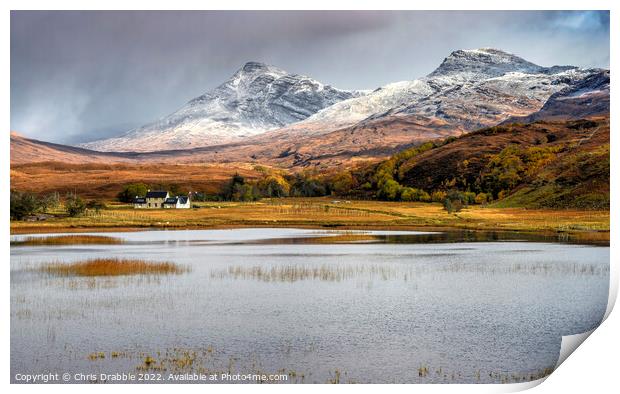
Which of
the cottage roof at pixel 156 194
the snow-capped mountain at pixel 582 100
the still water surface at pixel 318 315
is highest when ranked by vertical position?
the snow-capped mountain at pixel 582 100

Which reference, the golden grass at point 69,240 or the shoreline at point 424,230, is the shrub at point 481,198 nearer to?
the shoreline at point 424,230

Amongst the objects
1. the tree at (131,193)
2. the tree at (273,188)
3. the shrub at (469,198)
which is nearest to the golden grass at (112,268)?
the tree at (131,193)

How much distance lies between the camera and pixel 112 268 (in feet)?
88.3

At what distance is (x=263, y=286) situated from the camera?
2350 centimetres

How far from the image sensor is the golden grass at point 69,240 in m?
35.5

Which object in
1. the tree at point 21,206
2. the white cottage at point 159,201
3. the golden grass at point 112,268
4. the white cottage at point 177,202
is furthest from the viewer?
the white cottage at point 177,202

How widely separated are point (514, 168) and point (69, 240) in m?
43.6

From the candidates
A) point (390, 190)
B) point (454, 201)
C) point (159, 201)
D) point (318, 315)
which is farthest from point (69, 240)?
point (390, 190)

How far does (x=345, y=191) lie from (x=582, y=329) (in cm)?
7727

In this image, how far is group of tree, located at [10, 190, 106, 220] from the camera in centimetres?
4191

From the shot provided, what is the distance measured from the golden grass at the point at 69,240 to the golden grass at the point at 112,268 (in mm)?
8102

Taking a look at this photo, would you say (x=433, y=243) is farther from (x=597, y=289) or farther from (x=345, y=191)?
(x=345, y=191)

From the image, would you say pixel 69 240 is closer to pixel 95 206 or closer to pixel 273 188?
pixel 95 206
